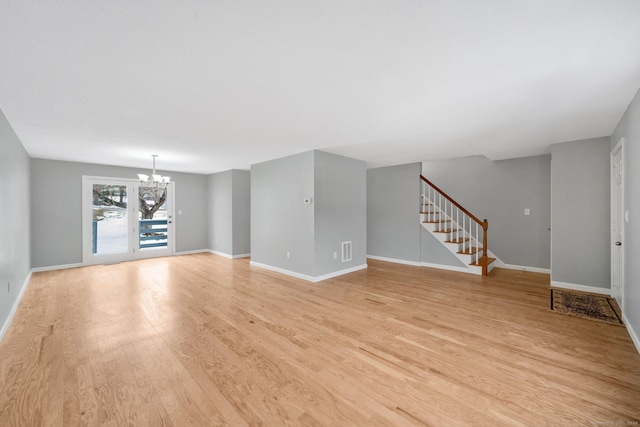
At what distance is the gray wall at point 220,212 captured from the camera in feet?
23.8

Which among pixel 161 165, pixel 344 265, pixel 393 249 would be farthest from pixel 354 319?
pixel 161 165

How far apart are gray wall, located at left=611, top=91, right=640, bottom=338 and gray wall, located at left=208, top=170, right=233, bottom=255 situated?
709 cm

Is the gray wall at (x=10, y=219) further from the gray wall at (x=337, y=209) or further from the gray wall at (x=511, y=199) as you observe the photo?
the gray wall at (x=511, y=199)

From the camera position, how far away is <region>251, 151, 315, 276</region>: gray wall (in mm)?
4961

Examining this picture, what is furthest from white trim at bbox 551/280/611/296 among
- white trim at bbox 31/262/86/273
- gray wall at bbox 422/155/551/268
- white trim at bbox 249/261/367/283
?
white trim at bbox 31/262/86/273

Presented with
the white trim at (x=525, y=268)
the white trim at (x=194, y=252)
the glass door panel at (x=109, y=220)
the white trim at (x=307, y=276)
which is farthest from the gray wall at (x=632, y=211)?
the glass door panel at (x=109, y=220)

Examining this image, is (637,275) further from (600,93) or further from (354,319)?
(354,319)

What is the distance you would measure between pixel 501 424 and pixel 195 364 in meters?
2.24

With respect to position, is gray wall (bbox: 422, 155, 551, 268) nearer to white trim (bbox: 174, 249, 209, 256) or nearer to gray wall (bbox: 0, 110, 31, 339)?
white trim (bbox: 174, 249, 209, 256)

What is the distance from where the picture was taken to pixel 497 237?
6191mm

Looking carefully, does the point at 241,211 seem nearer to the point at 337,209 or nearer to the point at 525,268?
the point at 337,209

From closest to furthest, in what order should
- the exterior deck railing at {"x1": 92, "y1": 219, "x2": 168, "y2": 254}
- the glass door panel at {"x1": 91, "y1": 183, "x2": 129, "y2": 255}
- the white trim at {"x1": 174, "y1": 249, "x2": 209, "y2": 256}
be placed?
the glass door panel at {"x1": 91, "y1": 183, "x2": 129, "y2": 255}, the exterior deck railing at {"x1": 92, "y1": 219, "x2": 168, "y2": 254}, the white trim at {"x1": 174, "y1": 249, "x2": 209, "y2": 256}

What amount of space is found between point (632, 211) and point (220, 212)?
7.76 meters

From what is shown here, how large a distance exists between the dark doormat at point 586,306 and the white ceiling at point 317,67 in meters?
2.35
